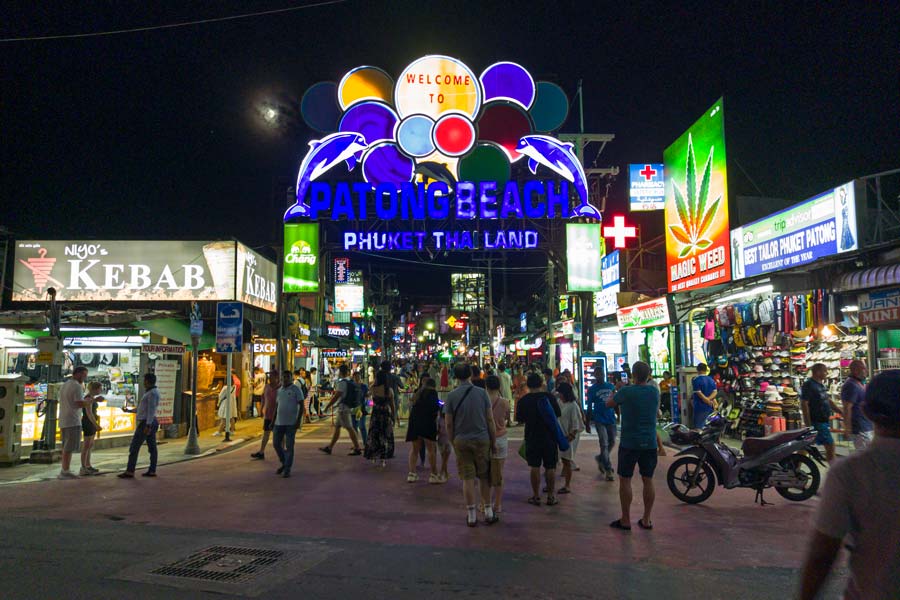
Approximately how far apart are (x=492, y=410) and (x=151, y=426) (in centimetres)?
676

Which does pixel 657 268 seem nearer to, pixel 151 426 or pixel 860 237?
pixel 860 237

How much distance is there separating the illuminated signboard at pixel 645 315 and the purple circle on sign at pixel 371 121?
10.9 meters

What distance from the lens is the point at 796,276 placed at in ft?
45.2

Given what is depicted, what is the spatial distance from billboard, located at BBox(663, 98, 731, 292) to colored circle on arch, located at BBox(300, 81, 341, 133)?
1251cm

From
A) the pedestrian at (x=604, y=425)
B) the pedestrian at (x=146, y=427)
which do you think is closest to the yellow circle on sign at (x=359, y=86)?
the pedestrian at (x=146, y=427)

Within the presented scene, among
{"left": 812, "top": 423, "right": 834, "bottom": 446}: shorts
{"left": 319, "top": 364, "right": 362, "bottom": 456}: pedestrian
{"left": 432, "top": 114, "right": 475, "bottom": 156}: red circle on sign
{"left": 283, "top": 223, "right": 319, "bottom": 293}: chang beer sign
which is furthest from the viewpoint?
{"left": 432, "top": 114, "right": 475, "bottom": 156}: red circle on sign

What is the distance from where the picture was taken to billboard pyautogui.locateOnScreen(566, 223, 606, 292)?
22.3 metres

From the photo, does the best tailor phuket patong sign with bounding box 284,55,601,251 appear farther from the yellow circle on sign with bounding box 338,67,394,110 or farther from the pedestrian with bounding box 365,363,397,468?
the pedestrian with bounding box 365,363,397,468

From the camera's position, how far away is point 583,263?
73.5 ft

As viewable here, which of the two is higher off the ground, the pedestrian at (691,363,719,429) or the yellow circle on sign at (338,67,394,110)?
the yellow circle on sign at (338,67,394,110)

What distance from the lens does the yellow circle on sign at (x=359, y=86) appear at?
2436 cm

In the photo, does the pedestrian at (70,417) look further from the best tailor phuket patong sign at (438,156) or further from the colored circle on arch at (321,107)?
the colored circle on arch at (321,107)

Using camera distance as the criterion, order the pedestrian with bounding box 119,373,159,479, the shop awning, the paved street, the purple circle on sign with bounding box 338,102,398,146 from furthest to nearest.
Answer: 1. the purple circle on sign with bounding box 338,102,398,146
2. the pedestrian with bounding box 119,373,159,479
3. the shop awning
4. the paved street

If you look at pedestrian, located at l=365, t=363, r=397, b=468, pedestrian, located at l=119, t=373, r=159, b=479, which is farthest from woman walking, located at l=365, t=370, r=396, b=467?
pedestrian, located at l=119, t=373, r=159, b=479
